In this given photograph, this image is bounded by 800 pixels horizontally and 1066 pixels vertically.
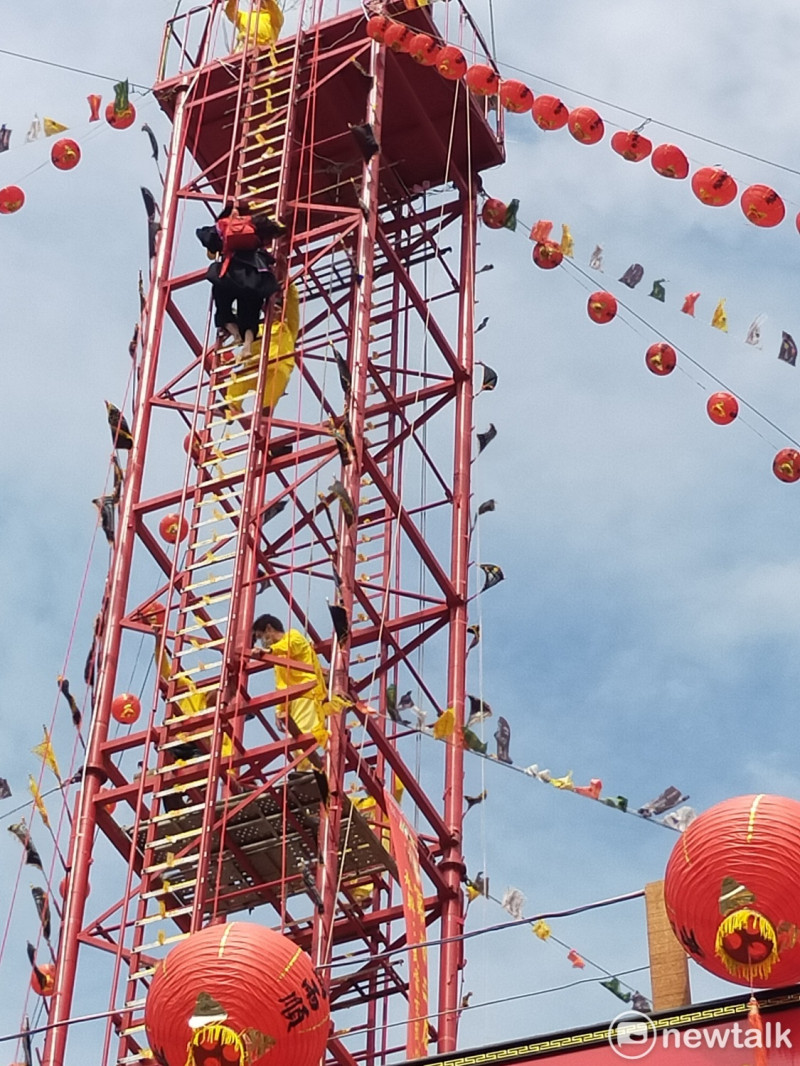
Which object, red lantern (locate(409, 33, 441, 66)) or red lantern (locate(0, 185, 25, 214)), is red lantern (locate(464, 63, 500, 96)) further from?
red lantern (locate(0, 185, 25, 214))

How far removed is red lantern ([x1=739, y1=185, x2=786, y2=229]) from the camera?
734 inches

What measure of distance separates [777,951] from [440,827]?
8813 millimetres

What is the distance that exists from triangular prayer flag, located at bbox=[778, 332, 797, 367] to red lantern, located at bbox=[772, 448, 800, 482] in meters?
1.28

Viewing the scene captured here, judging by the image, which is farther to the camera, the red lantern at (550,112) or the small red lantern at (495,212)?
the small red lantern at (495,212)

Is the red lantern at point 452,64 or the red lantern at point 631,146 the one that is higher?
the red lantern at point 452,64

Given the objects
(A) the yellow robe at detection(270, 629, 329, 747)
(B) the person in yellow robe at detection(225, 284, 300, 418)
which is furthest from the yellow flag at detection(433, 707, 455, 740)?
(B) the person in yellow robe at detection(225, 284, 300, 418)

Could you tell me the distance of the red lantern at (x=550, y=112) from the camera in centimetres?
2000

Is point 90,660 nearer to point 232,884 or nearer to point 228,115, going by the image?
point 232,884

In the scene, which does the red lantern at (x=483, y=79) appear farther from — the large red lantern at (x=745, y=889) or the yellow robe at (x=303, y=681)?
the large red lantern at (x=745, y=889)

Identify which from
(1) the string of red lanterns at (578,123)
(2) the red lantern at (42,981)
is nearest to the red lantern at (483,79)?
(1) the string of red lanterns at (578,123)

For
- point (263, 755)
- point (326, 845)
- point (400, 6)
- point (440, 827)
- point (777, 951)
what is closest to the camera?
point (777, 951)

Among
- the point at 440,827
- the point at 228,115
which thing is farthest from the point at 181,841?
the point at 228,115

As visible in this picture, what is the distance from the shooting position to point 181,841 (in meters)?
19.4

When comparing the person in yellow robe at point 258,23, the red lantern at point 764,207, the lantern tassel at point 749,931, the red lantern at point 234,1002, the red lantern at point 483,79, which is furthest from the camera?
the person in yellow robe at point 258,23
